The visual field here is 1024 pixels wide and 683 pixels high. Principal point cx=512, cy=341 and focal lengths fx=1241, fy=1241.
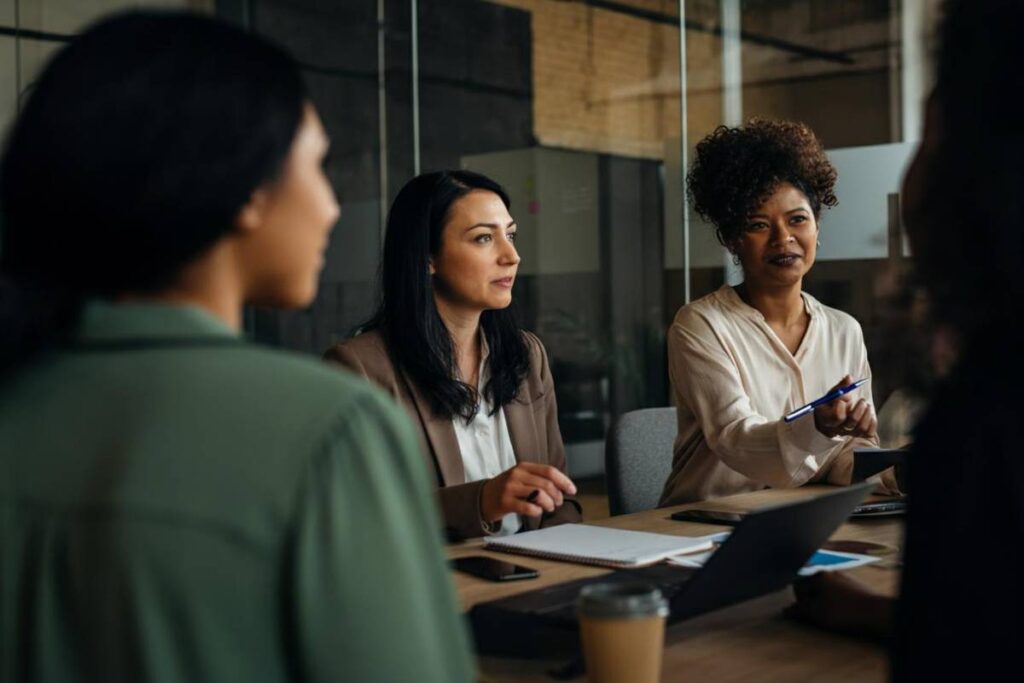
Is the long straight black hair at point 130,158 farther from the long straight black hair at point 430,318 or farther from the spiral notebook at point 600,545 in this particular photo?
the long straight black hair at point 430,318

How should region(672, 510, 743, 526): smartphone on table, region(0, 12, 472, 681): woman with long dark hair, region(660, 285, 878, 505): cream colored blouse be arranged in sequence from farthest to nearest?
region(660, 285, 878, 505): cream colored blouse < region(672, 510, 743, 526): smartphone on table < region(0, 12, 472, 681): woman with long dark hair

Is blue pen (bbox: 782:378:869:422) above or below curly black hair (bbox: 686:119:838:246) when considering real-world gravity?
below

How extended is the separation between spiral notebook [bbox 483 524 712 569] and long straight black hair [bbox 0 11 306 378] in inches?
44.0

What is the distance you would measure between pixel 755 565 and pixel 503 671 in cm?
34

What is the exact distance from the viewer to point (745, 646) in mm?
1511

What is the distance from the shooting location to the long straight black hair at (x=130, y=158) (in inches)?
34.2

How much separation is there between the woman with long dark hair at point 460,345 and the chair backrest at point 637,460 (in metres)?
0.15

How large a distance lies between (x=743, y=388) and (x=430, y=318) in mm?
782

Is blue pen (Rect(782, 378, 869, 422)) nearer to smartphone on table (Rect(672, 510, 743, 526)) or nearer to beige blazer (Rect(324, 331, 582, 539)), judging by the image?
smartphone on table (Rect(672, 510, 743, 526))

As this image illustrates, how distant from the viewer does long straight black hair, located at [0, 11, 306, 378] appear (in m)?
0.87

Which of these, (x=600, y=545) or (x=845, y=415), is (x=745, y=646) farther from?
(x=845, y=415)

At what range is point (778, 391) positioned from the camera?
3.05 metres

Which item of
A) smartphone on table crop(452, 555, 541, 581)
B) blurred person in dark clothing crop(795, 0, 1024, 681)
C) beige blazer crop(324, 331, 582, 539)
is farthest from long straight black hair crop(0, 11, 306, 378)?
beige blazer crop(324, 331, 582, 539)

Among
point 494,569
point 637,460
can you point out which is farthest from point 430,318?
point 494,569
